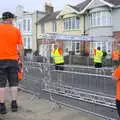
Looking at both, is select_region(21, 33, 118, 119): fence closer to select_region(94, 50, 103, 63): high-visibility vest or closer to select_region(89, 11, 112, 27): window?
select_region(94, 50, 103, 63): high-visibility vest

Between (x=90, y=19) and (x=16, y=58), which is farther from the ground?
(x=90, y=19)

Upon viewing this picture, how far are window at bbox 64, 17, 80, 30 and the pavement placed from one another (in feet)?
134

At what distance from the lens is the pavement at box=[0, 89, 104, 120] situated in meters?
7.14

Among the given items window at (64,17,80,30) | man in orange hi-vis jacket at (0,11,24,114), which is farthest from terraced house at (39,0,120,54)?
man in orange hi-vis jacket at (0,11,24,114)

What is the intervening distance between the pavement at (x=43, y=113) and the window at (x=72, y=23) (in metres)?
40.7

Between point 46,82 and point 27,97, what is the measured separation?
2.11 feet

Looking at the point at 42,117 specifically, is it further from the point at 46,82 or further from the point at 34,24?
the point at 34,24

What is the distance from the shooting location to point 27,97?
9.59m

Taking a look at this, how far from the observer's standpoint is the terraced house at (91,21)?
42.3 metres

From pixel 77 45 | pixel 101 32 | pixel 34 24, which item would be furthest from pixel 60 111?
pixel 34 24

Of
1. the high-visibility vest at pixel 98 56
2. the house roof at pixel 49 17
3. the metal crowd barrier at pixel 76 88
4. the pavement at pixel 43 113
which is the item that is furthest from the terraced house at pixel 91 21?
the pavement at pixel 43 113

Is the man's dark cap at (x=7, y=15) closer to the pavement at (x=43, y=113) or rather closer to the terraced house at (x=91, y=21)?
the pavement at (x=43, y=113)

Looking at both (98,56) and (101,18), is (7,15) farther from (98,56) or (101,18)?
(101,18)

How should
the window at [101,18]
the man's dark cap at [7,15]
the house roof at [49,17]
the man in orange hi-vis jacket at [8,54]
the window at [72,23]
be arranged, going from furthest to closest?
the house roof at [49,17], the window at [72,23], the window at [101,18], the man's dark cap at [7,15], the man in orange hi-vis jacket at [8,54]
